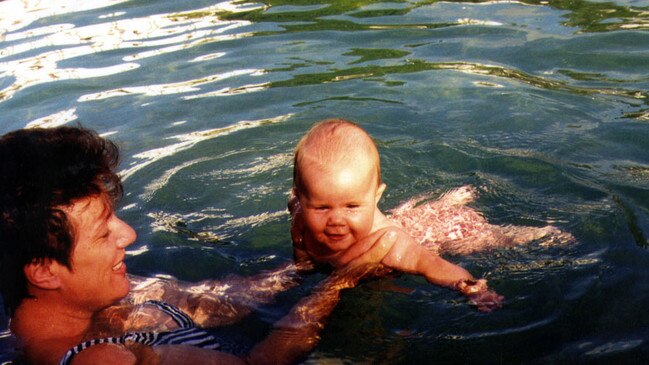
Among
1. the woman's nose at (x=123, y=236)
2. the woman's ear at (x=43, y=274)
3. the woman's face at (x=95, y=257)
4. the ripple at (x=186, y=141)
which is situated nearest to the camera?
the woman's ear at (x=43, y=274)

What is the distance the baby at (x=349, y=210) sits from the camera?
3.94 metres

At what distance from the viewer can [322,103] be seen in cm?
665

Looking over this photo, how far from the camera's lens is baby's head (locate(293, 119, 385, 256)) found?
13.0 feet

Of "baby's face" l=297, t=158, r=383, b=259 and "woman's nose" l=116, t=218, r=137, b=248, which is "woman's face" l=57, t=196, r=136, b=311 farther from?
"baby's face" l=297, t=158, r=383, b=259

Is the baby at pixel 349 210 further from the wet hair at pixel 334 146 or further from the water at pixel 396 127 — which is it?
the water at pixel 396 127

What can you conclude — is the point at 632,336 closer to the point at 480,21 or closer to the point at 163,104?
the point at 163,104

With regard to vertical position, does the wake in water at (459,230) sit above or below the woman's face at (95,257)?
below

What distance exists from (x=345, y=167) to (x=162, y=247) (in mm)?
1471

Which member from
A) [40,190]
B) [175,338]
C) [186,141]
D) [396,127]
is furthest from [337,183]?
[186,141]

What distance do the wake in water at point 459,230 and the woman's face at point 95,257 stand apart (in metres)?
1.95

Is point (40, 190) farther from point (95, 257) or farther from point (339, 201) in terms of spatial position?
point (339, 201)

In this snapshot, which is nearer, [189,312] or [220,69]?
[189,312]

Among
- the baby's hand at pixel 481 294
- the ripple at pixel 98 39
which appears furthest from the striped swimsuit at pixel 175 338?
the ripple at pixel 98 39

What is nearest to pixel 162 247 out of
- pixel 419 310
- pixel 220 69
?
pixel 419 310
